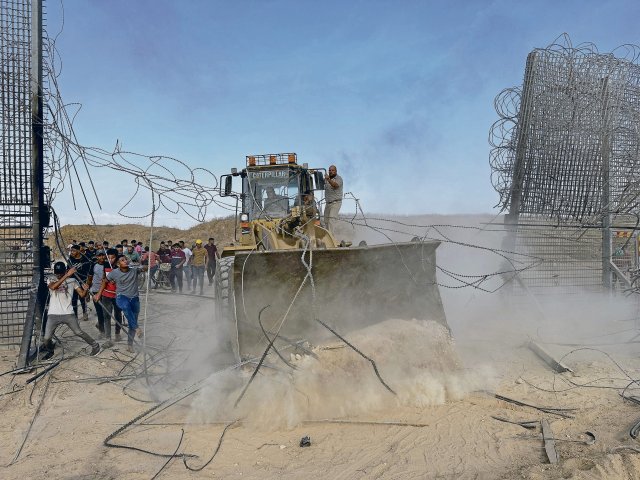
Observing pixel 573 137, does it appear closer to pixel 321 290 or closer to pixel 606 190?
pixel 606 190

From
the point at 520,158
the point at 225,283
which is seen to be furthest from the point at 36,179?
the point at 520,158

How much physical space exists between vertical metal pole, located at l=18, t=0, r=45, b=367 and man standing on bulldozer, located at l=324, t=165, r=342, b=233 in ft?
15.2

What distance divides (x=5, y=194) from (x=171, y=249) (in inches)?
388

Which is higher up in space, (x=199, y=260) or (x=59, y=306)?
(x=199, y=260)

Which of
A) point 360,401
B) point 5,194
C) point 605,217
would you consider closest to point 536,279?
point 605,217

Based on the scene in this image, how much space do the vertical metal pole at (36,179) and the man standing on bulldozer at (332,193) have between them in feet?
15.2

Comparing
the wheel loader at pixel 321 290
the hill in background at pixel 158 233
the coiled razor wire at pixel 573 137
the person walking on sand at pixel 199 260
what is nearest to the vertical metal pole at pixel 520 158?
the coiled razor wire at pixel 573 137

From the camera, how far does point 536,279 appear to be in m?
10.4

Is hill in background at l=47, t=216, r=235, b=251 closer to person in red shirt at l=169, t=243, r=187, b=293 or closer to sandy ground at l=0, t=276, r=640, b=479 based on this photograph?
person in red shirt at l=169, t=243, r=187, b=293

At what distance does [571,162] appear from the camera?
32.9 ft

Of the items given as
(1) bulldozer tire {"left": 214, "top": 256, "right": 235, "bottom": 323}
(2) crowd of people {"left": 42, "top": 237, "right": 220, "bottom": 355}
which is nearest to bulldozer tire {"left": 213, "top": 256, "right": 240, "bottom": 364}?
(1) bulldozer tire {"left": 214, "top": 256, "right": 235, "bottom": 323}

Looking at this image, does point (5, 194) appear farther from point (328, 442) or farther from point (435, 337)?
point (435, 337)

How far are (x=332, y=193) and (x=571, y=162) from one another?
5.12m

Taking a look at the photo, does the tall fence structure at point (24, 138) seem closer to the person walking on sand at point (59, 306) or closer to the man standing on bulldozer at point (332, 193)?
the person walking on sand at point (59, 306)
